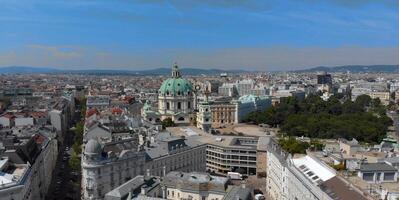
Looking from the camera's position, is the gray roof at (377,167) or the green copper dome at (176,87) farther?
the green copper dome at (176,87)

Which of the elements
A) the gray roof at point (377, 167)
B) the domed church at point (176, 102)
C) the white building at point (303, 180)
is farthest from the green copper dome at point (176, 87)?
the gray roof at point (377, 167)

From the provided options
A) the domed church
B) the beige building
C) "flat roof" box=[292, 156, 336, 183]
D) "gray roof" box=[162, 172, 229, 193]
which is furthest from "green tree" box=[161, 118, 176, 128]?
"flat roof" box=[292, 156, 336, 183]

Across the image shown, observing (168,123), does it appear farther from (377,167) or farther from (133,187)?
(377,167)

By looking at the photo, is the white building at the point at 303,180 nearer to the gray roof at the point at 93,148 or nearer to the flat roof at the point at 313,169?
the flat roof at the point at 313,169

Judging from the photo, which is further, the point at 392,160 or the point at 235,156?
the point at 235,156

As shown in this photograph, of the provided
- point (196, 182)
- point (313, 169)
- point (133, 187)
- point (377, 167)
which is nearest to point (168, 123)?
point (196, 182)

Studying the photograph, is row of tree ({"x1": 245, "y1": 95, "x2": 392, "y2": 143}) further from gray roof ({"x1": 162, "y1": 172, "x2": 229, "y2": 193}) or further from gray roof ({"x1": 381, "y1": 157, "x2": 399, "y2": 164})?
gray roof ({"x1": 162, "y1": 172, "x2": 229, "y2": 193})
